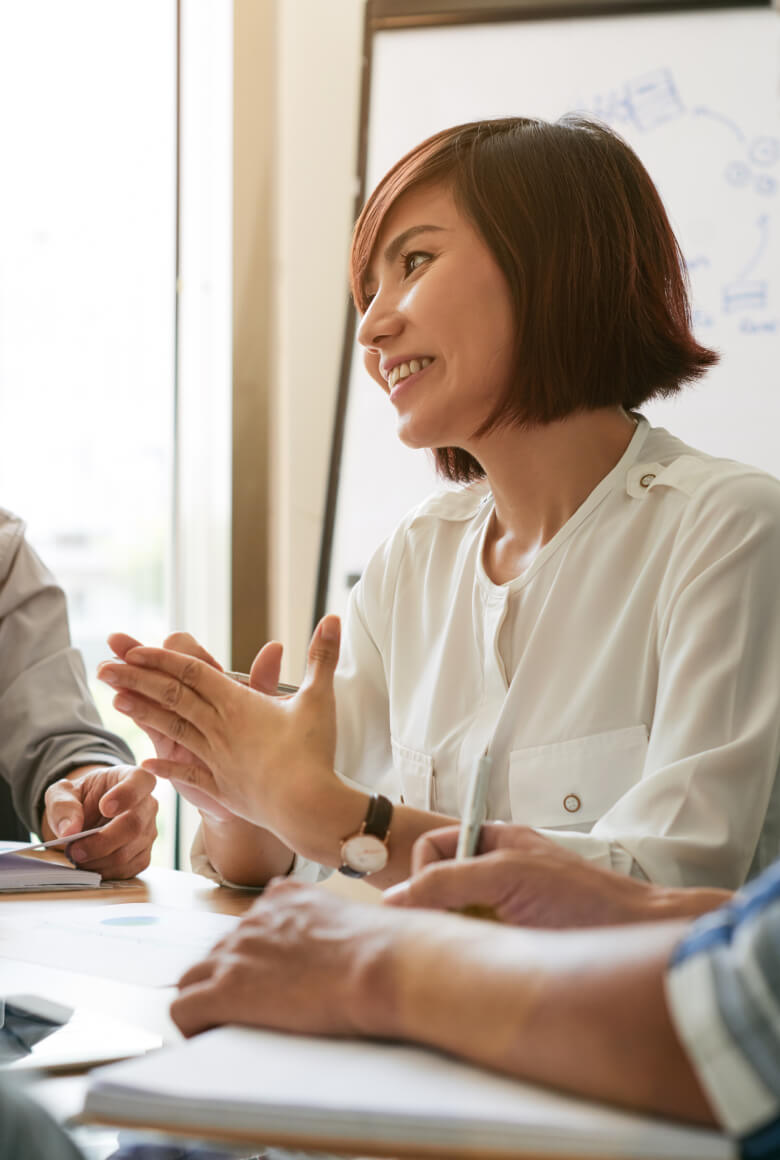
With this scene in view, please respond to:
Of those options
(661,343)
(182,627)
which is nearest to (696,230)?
(661,343)

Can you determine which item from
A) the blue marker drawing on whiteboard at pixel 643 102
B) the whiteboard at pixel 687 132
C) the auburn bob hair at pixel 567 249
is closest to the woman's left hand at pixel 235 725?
the auburn bob hair at pixel 567 249

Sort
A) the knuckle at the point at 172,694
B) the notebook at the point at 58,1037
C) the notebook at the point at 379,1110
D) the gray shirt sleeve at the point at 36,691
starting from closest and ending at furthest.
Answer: the notebook at the point at 379,1110 → the notebook at the point at 58,1037 → the knuckle at the point at 172,694 → the gray shirt sleeve at the point at 36,691

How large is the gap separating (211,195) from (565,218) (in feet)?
4.22

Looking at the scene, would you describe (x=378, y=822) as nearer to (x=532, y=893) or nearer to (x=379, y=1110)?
(x=532, y=893)

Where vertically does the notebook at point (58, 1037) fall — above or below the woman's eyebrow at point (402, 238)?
below

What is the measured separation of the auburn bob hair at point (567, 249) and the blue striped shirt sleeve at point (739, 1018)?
867 mm

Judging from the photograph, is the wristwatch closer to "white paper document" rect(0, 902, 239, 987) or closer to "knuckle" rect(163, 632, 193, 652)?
"white paper document" rect(0, 902, 239, 987)

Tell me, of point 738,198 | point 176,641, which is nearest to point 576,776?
point 176,641

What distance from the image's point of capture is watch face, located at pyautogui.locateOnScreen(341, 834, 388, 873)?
924 millimetres

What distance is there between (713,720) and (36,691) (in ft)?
3.33

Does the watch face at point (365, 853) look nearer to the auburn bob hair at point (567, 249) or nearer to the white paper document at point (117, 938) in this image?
the white paper document at point (117, 938)

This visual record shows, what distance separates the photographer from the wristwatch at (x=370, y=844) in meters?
0.93

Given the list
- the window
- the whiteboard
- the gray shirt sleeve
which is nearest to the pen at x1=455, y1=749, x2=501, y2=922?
the gray shirt sleeve

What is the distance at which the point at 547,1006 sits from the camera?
0.44m
